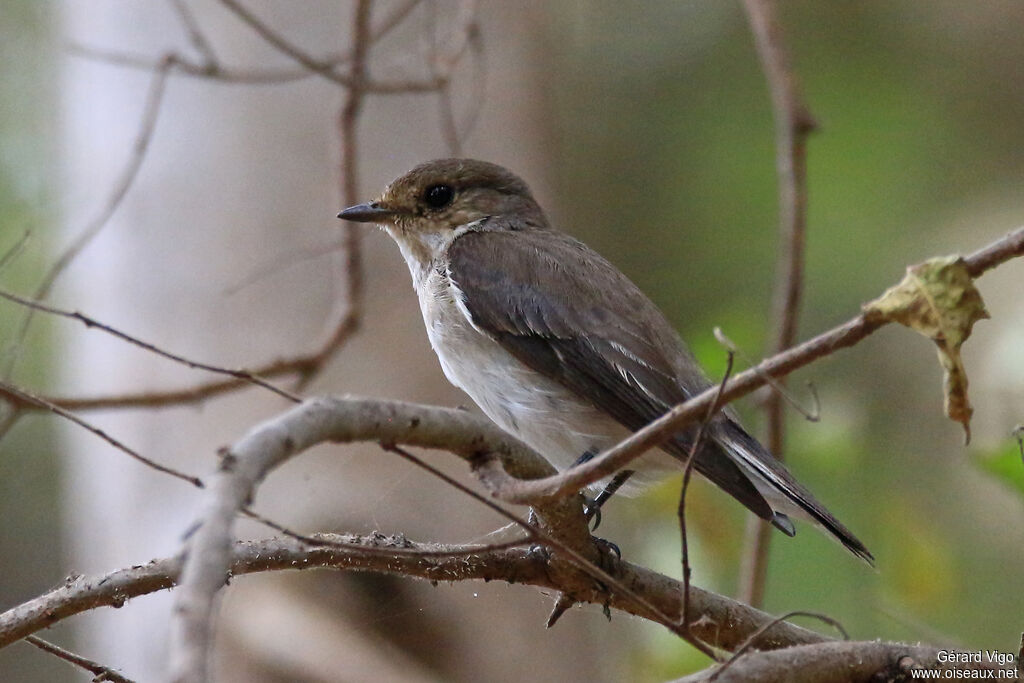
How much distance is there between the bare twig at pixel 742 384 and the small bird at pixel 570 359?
89cm

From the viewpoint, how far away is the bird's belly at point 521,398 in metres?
2.96

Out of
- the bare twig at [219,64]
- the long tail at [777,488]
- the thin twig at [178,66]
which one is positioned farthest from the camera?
the thin twig at [178,66]

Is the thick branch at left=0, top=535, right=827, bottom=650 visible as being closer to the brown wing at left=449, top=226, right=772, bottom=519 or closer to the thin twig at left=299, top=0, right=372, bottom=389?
the brown wing at left=449, top=226, right=772, bottom=519

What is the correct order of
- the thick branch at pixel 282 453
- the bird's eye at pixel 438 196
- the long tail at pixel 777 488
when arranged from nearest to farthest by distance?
1. the thick branch at pixel 282 453
2. the long tail at pixel 777 488
3. the bird's eye at pixel 438 196

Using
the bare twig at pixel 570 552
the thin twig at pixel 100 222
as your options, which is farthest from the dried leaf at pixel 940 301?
the thin twig at pixel 100 222

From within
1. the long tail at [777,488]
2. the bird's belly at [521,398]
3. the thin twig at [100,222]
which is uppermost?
the thin twig at [100,222]

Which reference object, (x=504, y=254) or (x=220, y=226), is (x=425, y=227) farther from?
(x=220, y=226)

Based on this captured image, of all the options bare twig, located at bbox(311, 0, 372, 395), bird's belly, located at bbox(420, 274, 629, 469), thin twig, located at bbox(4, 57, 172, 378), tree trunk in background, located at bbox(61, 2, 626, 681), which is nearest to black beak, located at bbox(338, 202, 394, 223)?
bare twig, located at bbox(311, 0, 372, 395)

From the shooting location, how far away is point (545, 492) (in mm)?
1785

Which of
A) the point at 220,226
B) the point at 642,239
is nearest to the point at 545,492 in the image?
the point at 220,226

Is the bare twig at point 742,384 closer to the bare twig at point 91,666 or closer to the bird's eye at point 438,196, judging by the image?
the bare twig at point 91,666

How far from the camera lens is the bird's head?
3.62 meters

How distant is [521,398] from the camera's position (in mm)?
3010

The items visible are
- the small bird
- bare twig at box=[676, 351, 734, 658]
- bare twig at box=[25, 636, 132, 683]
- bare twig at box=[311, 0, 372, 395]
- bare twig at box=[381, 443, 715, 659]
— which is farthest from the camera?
bare twig at box=[311, 0, 372, 395]
